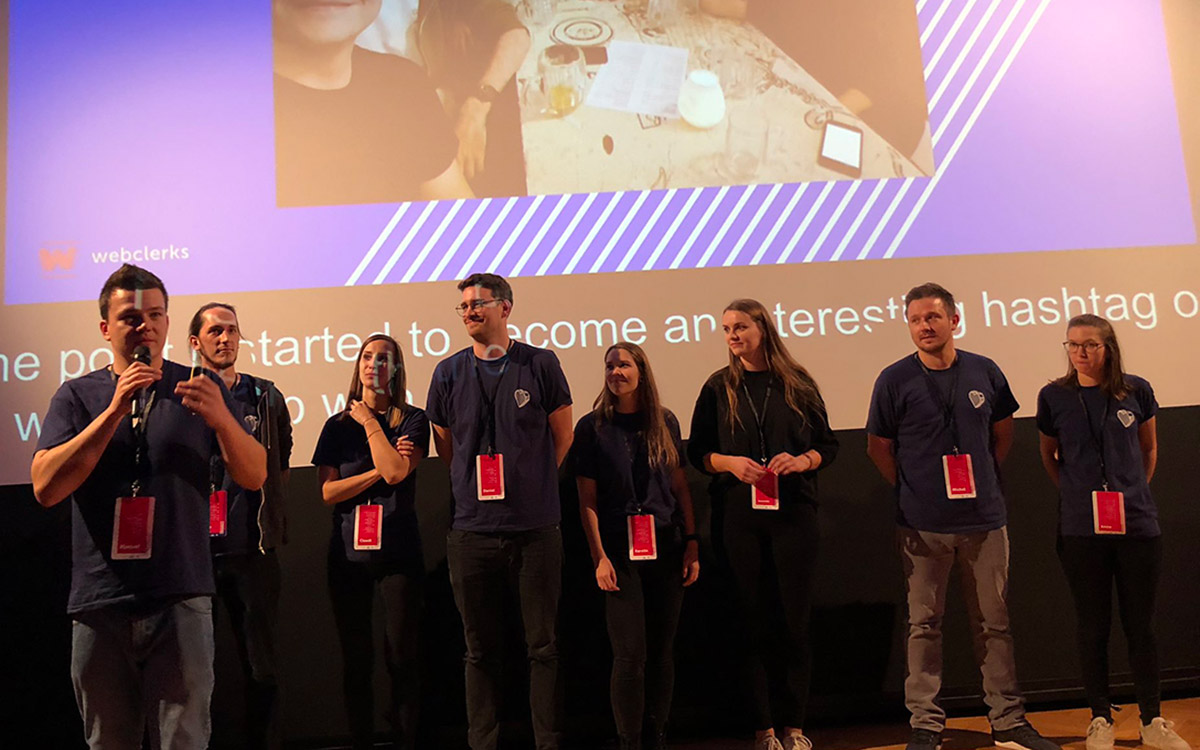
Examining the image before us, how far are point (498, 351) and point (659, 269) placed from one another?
44.5 inches

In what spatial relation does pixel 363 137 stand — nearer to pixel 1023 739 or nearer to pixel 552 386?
pixel 552 386

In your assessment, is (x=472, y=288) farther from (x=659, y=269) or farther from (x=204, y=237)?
(x=204, y=237)

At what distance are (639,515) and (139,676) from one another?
168 cm

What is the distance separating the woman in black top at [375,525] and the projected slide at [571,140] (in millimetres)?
A: 841

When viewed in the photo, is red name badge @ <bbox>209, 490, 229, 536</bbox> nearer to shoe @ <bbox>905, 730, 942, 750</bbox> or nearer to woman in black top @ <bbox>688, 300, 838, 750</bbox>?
woman in black top @ <bbox>688, 300, 838, 750</bbox>

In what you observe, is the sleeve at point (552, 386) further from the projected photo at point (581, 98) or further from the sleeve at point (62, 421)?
the sleeve at point (62, 421)

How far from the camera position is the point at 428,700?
3.75 meters

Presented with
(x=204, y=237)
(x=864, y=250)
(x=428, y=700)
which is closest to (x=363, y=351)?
(x=204, y=237)

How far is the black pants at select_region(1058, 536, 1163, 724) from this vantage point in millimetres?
3229

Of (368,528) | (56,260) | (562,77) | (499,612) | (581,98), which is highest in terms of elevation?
(562,77)

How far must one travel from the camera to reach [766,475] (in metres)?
3.20

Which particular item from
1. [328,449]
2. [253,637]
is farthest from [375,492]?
[253,637]

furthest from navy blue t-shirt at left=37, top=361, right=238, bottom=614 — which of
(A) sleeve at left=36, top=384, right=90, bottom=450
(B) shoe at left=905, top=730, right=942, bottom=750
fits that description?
(B) shoe at left=905, top=730, right=942, bottom=750

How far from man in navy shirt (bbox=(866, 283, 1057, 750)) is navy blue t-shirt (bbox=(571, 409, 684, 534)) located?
83cm
